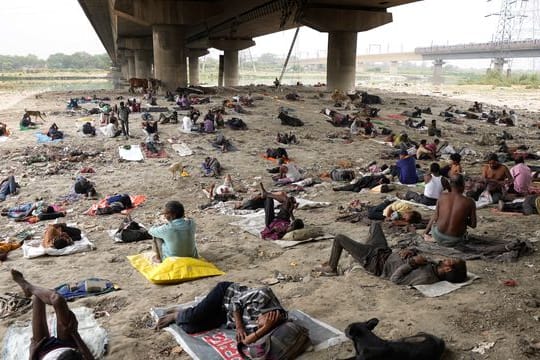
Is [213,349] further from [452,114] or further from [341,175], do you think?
[452,114]

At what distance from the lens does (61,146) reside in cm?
1588

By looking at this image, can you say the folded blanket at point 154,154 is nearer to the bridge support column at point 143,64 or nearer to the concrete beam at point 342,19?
the concrete beam at point 342,19

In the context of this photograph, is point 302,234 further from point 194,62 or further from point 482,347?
point 194,62

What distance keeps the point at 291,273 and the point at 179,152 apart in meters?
9.38

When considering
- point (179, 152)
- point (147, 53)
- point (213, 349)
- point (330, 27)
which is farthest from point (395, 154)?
point (147, 53)

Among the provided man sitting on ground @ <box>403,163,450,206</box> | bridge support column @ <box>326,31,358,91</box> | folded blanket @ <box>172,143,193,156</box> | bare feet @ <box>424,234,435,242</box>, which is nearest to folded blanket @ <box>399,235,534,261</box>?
bare feet @ <box>424,234,435,242</box>

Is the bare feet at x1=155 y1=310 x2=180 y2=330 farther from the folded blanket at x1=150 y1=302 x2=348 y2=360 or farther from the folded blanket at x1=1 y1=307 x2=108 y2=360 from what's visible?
the folded blanket at x1=1 y1=307 x2=108 y2=360

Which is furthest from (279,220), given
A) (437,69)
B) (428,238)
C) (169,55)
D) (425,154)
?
(437,69)

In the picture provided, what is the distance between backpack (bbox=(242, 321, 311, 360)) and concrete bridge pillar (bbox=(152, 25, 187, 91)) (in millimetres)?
26524

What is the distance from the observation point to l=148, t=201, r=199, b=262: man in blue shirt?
649 centimetres

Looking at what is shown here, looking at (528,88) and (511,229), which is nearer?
(511,229)

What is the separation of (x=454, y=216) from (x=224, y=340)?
147 inches

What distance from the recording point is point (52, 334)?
4.67m

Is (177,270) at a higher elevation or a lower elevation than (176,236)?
lower
